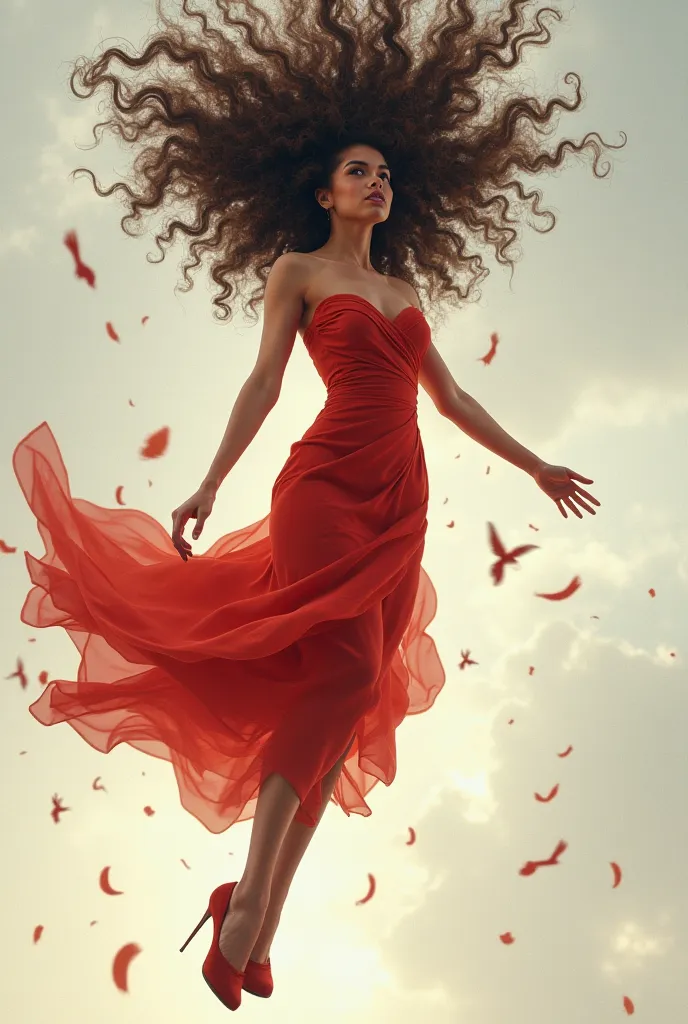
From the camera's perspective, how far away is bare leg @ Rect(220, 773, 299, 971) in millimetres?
3109

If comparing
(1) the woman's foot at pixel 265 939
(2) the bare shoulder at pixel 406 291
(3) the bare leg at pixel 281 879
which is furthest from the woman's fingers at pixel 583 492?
(1) the woman's foot at pixel 265 939

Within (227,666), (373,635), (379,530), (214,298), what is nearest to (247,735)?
(227,666)

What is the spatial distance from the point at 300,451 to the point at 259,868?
1.25m

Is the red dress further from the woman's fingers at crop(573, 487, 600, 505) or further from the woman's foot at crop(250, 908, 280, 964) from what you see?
the woman's fingers at crop(573, 487, 600, 505)

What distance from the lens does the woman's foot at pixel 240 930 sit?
10.1 feet

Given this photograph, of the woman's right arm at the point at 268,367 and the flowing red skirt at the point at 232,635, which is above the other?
the woman's right arm at the point at 268,367

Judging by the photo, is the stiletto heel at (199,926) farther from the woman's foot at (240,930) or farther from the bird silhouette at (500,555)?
the bird silhouette at (500,555)

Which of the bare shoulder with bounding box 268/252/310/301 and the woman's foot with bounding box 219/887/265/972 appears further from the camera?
the bare shoulder with bounding box 268/252/310/301

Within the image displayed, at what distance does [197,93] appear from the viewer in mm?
4414

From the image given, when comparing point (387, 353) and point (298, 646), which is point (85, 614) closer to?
point (298, 646)

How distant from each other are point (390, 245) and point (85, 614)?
195cm

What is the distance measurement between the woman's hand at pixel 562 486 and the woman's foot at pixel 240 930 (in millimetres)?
1678

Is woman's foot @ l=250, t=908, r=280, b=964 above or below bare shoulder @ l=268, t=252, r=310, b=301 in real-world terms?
below

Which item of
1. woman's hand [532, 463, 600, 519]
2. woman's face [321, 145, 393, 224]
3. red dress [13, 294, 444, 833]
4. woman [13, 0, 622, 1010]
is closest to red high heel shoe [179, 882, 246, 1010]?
woman [13, 0, 622, 1010]
